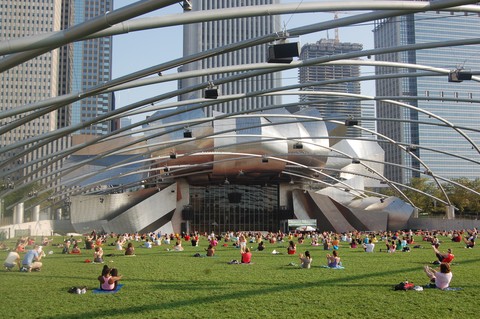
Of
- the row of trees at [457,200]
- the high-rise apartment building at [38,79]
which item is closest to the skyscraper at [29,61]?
the high-rise apartment building at [38,79]

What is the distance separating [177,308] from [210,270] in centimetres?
682

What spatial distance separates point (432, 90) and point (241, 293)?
89.3 m

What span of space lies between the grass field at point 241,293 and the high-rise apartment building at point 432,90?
1006 inches

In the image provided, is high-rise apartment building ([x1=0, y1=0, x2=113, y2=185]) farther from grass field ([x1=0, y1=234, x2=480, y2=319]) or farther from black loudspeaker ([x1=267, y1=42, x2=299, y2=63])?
black loudspeaker ([x1=267, y1=42, x2=299, y2=63])

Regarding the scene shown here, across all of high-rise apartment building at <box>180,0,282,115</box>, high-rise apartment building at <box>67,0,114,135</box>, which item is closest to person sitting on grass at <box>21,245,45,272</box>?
high-rise apartment building at <box>180,0,282,115</box>

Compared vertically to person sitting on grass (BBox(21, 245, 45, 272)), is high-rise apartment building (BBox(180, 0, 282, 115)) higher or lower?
higher

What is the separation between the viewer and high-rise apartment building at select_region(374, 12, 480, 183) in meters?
75.5

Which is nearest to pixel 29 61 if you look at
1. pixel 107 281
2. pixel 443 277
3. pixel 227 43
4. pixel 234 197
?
pixel 227 43

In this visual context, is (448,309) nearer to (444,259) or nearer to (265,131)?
(444,259)

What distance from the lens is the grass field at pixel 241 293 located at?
1017cm

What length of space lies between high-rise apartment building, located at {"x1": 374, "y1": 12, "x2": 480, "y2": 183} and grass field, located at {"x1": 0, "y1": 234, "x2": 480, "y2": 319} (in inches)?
1006

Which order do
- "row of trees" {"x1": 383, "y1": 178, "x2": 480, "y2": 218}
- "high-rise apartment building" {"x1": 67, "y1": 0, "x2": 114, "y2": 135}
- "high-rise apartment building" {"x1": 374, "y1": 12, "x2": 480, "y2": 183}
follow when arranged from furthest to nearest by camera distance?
"high-rise apartment building" {"x1": 67, "y1": 0, "x2": 114, "y2": 135} < "row of trees" {"x1": 383, "y1": 178, "x2": 480, "y2": 218} < "high-rise apartment building" {"x1": 374, "y1": 12, "x2": 480, "y2": 183}

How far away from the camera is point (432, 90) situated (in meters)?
94.0

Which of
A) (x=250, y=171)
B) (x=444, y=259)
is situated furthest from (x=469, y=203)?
(x=444, y=259)
